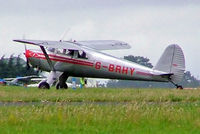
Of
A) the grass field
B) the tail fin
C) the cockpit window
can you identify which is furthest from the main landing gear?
the grass field

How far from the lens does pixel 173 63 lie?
32281 mm

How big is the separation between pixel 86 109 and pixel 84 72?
18.7 m

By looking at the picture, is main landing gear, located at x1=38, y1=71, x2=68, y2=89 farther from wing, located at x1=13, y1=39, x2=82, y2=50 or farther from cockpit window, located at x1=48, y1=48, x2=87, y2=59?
wing, located at x1=13, y1=39, x2=82, y2=50

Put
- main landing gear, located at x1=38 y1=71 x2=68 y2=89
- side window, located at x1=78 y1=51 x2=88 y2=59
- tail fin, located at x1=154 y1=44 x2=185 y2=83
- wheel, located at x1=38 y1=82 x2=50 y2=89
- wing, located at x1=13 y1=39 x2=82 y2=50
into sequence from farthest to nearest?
tail fin, located at x1=154 y1=44 x2=185 y2=83, side window, located at x1=78 y1=51 x2=88 y2=59, main landing gear, located at x1=38 y1=71 x2=68 y2=89, wheel, located at x1=38 y1=82 x2=50 y2=89, wing, located at x1=13 y1=39 x2=82 y2=50

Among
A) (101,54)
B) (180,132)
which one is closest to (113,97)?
(180,132)

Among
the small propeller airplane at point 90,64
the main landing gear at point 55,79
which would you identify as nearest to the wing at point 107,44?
the small propeller airplane at point 90,64

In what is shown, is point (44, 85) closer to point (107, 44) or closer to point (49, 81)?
point (49, 81)

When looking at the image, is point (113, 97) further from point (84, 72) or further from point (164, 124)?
point (84, 72)

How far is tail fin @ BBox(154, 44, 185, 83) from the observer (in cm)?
3206

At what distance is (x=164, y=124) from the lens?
38.2 ft

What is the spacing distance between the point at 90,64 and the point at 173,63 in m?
4.42

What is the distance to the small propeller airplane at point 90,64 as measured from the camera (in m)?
30.8

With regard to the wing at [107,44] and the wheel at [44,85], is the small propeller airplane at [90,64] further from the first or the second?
the wing at [107,44]

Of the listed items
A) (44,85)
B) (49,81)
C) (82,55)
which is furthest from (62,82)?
(44,85)
